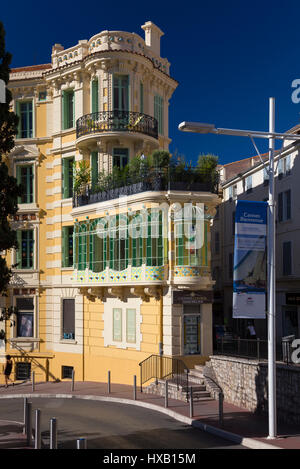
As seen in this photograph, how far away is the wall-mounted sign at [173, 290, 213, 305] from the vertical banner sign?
882 cm

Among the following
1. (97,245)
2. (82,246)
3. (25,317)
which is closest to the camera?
(97,245)

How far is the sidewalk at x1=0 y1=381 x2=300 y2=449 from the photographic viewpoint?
566 inches

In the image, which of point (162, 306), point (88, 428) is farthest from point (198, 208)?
point (88, 428)

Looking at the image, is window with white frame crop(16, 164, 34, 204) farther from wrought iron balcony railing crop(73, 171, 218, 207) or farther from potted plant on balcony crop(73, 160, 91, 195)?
wrought iron balcony railing crop(73, 171, 218, 207)

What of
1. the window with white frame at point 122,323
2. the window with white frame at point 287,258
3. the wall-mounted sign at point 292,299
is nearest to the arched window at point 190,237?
the window with white frame at point 122,323

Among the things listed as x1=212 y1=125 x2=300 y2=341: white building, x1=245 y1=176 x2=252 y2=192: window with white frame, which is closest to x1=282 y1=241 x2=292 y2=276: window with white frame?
x1=212 y1=125 x2=300 y2=341: white building

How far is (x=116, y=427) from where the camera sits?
54.2 feet

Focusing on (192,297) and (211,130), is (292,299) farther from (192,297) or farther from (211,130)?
(211,130)

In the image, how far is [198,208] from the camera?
23.3 meters

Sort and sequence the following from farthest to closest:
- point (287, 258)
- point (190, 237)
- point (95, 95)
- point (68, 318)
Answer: point (287, 258) < point (68, 318) < point (95, 95) < point (190, 237)

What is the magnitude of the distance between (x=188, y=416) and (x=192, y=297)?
21.1 feet

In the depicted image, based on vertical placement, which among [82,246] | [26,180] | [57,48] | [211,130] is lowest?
[82,246]

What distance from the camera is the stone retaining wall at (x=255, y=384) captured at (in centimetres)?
1706

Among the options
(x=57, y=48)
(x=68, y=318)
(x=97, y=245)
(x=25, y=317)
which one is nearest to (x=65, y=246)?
(x=97, y=245)
